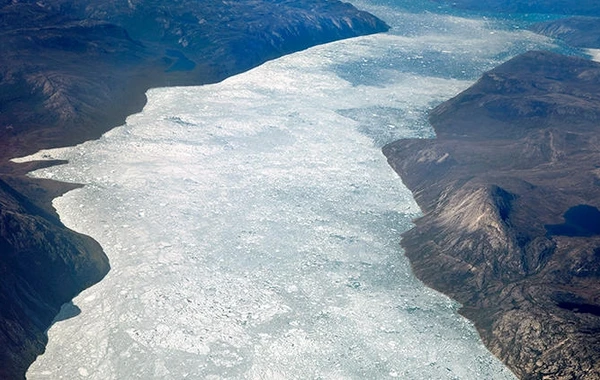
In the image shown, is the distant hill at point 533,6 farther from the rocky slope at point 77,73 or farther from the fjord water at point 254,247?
the fjord water at point 254,247

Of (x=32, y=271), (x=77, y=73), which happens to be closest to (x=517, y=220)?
(x=32, y=271)

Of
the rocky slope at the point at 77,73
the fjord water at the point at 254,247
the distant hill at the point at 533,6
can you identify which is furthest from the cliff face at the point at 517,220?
the distant hill at the point at 533,6

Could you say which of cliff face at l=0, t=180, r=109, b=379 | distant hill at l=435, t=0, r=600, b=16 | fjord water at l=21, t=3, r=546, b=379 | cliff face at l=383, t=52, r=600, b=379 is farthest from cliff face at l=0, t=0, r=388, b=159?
distant hill at l=435, t=0, r=600, b=16

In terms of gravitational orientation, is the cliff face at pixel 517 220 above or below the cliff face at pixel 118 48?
below

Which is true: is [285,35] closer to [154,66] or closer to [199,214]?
[154,66]

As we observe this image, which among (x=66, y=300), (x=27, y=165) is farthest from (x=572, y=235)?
(x=27, y=165)

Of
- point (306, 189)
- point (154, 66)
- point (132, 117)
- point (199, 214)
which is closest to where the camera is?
point (199, 214)
